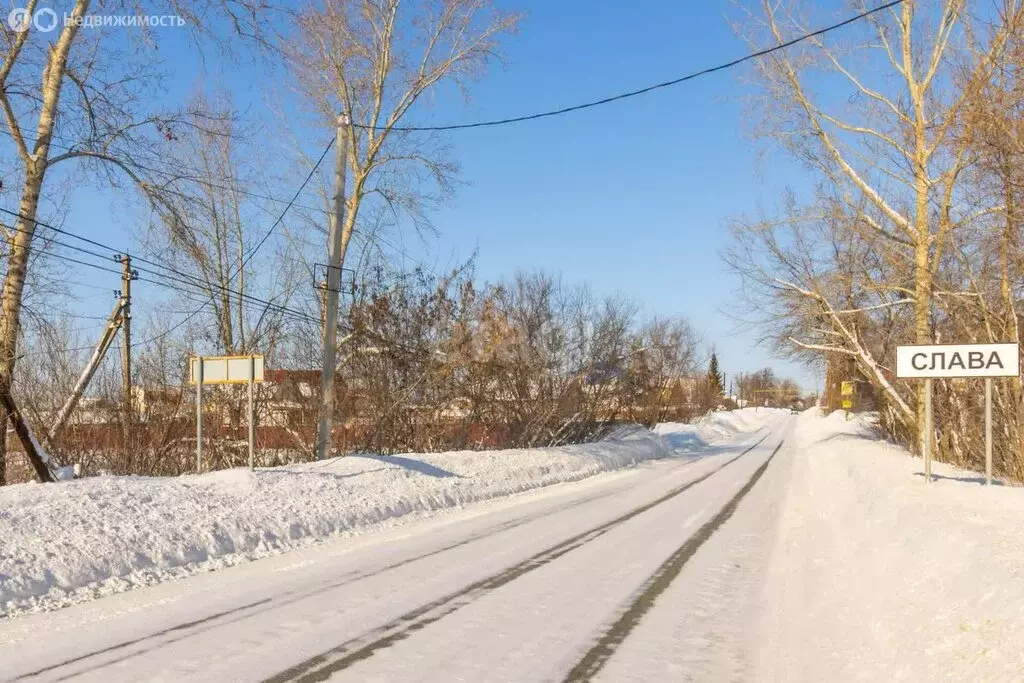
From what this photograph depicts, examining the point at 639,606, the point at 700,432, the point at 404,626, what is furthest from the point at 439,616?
the point at 700,432

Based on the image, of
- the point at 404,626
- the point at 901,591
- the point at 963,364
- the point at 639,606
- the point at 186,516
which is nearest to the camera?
the point at 404,626

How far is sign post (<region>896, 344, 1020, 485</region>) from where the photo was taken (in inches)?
521

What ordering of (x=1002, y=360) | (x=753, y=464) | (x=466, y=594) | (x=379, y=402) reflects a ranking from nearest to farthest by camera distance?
(x=466, y=594)
(x=1002, y=360)
(x=379, y=402)
(x=753, y=464)

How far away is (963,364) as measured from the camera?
45.1 feet

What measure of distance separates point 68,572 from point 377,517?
17.1 feet

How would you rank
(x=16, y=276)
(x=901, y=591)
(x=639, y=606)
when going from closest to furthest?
(x=639, y=606) < (x=901, y=591) < (x=16, y=276)

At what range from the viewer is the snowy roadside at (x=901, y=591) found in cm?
510

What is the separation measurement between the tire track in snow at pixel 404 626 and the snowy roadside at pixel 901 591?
2494mm

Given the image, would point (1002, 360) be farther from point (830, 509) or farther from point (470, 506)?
point (470, 506)

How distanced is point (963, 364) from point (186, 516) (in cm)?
1319

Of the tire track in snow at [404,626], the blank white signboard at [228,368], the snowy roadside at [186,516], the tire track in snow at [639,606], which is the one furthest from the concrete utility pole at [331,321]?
the tire track in snow at [639,606]

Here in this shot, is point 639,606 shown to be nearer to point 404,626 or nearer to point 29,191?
point 404,626

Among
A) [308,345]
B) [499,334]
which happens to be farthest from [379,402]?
[499,334]

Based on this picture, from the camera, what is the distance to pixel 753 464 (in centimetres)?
2486
